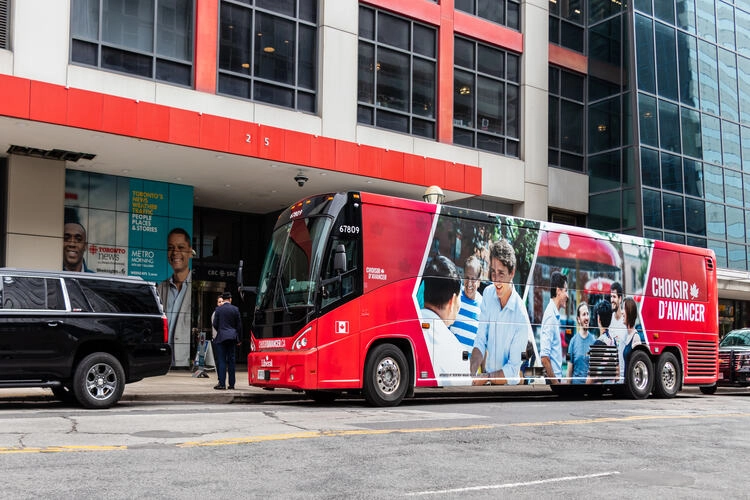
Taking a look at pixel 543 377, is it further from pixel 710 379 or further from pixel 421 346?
pixel 710 379

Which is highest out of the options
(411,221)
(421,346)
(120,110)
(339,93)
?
(339,93)

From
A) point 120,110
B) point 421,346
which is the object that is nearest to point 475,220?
point 421,346

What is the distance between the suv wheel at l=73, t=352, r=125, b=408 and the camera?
12.1 metres

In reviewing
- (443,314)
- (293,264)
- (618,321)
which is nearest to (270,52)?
(293,264)

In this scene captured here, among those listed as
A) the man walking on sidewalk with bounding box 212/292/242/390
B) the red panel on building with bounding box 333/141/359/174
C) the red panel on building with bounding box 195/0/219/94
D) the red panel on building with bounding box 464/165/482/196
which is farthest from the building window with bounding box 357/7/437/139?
the man walking on sidewalk with bounding box 212/292/242/390

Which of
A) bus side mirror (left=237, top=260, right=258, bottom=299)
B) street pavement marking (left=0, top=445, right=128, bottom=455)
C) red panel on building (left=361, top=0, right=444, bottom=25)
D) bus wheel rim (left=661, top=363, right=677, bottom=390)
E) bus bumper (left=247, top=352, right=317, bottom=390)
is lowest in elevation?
street pavement marking (left=0, top=445, right=128, bottom=455)

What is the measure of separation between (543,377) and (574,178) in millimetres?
15254

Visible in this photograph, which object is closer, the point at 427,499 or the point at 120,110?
the point at 427,499

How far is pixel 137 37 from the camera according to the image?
65.7 ft

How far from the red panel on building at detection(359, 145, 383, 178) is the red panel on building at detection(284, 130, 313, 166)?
5.12ft

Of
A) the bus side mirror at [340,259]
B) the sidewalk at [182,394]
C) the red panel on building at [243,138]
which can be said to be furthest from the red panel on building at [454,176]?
the bus side mirror at [340,259]

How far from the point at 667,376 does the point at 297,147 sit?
1020 cm

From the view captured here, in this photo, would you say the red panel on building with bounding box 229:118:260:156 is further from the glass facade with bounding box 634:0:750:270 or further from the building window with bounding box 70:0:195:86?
the glass facade with bounding box 634:0:750:270

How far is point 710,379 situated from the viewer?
20234 millimetres
